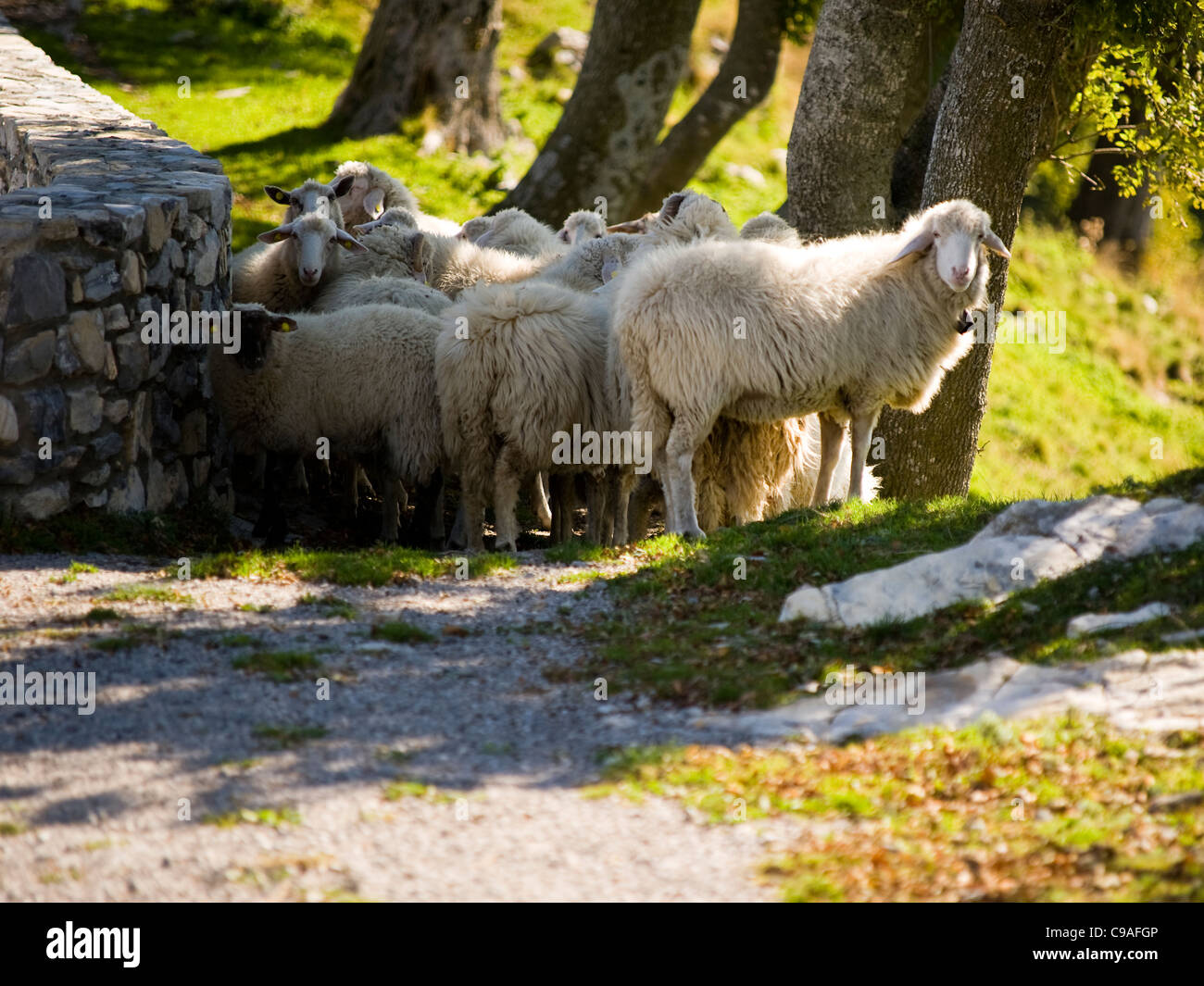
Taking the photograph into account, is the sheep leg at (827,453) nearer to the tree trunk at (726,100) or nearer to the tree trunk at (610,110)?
the tree trunk at (610,110)

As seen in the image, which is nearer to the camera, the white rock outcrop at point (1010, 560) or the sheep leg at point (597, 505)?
the white rock outcrop at point (1010, 560)

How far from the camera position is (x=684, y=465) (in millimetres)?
7816

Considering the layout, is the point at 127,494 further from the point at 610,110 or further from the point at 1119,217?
the point at 1119,217

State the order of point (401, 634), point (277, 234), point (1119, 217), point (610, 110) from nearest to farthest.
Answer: point (401, 634) < point (277, 234) < point (610, 110) < point (1119, 217)

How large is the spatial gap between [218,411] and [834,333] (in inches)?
151

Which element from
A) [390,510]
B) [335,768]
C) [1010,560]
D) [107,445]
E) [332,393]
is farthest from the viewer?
[390,510]

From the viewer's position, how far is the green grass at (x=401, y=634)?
19.7ft

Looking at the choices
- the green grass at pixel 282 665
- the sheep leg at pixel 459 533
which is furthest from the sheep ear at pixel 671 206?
the green grass at pixel 282 665

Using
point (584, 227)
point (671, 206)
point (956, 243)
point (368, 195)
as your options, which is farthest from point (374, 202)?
point (956, 243)

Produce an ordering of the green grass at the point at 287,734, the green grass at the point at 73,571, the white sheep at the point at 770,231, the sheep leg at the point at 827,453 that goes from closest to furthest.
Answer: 1. the green grass at the point at 287,734
2. the green grass at the point at 73,571
3. the sheep leg at the point at 827,453
4. the white sheep at the point at 770,231

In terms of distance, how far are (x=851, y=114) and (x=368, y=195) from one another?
4102mm

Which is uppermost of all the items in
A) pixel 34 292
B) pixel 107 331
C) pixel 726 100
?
pixel 726 100

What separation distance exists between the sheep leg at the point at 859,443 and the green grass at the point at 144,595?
398 centimetres
